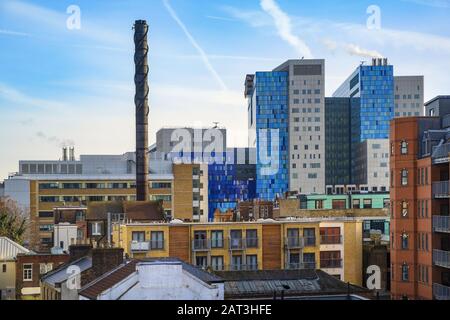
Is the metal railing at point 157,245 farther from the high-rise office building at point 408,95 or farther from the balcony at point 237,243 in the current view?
the high-rise office building at point 408,95

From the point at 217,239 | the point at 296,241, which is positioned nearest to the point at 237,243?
the point at 217,239

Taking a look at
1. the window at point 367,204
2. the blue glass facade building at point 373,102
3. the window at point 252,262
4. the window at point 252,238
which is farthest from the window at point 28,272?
the blue glass facade building at point 373,102

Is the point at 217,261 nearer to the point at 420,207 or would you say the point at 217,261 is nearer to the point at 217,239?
the point at 217,239

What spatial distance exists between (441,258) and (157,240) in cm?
1125

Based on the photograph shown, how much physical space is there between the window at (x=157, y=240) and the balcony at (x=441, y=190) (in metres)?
11.0

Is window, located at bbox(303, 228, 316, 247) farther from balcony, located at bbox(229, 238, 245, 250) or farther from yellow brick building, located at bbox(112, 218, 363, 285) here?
balcony, located at bbox(229, 238, 245, 250)

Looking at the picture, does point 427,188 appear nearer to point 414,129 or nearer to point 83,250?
point 414,129

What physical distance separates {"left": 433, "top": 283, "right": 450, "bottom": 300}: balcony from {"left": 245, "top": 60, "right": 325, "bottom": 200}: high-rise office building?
233ft

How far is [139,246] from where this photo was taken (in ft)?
96.9

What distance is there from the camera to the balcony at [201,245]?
99.7 feet

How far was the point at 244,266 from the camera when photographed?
3050 cm

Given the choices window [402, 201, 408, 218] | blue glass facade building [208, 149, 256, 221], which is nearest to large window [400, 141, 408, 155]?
window [402, 201, 408, 218]

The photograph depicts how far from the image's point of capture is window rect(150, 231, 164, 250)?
30016 mm

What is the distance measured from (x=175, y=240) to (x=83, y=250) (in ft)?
24.4
